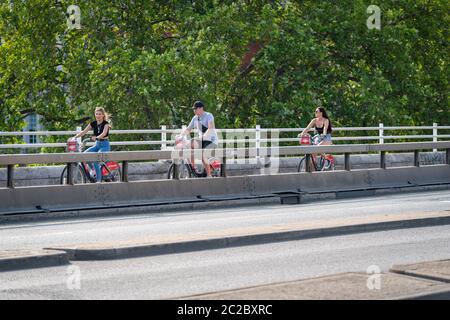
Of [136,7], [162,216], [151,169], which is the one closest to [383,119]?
[136,7]

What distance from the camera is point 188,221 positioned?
16281 mm

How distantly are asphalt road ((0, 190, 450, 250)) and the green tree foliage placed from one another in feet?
45.0

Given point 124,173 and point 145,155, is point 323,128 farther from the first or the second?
point 124,173

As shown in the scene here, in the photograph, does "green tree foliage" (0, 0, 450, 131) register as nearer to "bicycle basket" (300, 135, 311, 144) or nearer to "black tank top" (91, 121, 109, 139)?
"bicycle basket" (300, 135, 311, 144)

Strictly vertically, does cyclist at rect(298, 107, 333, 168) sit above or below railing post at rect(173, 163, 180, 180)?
above

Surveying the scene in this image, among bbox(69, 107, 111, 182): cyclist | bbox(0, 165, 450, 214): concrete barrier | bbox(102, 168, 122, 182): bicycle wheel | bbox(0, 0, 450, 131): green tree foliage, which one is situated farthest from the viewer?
bbox(0, 0, 450, 131): green tree foliage

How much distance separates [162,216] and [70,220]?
62.2 inches

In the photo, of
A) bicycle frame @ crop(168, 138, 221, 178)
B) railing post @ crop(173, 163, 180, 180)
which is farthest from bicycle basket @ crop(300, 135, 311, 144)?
railing post @ crop(173, 163, 180, 180)

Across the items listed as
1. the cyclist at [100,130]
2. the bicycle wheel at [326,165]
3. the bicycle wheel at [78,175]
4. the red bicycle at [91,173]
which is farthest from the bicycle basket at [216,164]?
the bicycle wheel at [326,165]

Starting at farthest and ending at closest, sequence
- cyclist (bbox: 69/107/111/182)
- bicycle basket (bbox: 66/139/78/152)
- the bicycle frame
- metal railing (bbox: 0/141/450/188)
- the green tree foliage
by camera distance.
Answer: the green tree foliage
bicycle basket (bbox: 66/139/78/152)
the bicycle frame
cyclist (bbox: 69/107/111/182)
metal railing (bbox: 0/141/450/188)

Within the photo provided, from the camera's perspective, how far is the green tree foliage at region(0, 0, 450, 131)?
33.5 meters

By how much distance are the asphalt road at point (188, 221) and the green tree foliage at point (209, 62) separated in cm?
1371

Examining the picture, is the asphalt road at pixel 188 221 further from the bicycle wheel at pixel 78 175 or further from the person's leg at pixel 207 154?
the bicycle wheel at pixel 78 175

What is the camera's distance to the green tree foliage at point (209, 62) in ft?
110
